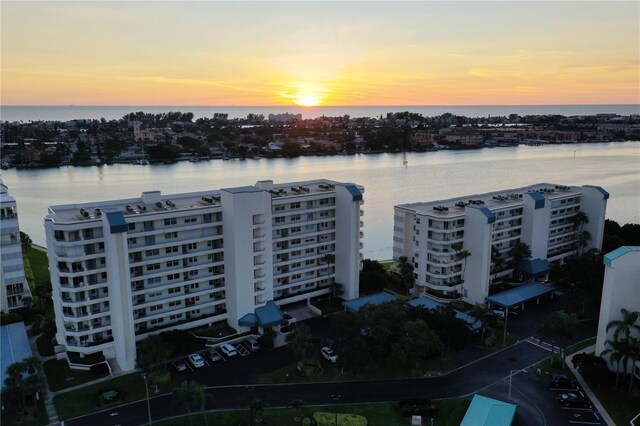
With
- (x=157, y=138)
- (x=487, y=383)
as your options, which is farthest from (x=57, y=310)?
(x=157, y=138)

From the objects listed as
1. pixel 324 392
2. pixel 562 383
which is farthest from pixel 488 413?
pixel 324 392

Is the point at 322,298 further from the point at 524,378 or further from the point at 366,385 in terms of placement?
the point at 524,378

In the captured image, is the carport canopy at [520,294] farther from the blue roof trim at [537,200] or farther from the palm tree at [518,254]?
the blue roof trim at [537,200]

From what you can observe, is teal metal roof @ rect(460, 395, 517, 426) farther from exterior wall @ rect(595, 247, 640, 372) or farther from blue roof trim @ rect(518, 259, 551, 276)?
blue roof trim @ rect(518, 259, 551, 276)

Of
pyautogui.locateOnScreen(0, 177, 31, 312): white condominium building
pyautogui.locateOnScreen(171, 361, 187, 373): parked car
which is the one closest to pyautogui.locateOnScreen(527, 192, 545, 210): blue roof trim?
pyautogui.locateOnScreen(171, 361, 187, 373): parked car

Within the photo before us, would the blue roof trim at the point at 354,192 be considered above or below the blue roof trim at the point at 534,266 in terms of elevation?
above

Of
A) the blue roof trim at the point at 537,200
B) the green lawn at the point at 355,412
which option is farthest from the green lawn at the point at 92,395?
the blue roof trim at the point at 537,200
